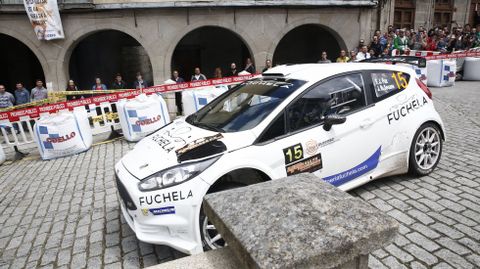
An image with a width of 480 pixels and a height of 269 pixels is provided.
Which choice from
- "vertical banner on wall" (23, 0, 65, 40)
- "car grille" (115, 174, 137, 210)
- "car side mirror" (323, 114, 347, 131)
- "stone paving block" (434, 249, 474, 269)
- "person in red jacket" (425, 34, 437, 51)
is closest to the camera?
"stone paving block" (434, 249, 474, 269)

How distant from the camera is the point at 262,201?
150 cm

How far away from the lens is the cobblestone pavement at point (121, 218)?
317 centimetres

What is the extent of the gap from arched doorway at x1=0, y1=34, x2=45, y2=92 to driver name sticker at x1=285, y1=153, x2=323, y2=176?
1715 centimetres

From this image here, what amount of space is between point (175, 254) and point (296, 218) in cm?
232

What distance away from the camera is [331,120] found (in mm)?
3584

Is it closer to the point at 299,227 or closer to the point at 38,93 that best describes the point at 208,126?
the point at 299,227

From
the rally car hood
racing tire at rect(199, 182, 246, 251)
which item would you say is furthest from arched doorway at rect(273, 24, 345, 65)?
racing tire at rect(199, 182, 246, 251)

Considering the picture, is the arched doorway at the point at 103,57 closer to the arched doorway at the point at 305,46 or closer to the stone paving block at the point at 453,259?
the arched doorway at the point at 305,46

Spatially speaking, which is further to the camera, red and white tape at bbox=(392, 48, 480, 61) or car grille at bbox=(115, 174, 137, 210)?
red and white tape at bbox=(392, 48, 480, 61)

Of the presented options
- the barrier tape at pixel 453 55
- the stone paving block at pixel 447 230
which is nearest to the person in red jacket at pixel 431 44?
the barrier tape at pixel 453 55

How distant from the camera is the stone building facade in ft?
41.7

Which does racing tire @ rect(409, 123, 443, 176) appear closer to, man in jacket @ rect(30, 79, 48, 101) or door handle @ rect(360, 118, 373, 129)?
door handle @ rect(360, 118, 373, 129)

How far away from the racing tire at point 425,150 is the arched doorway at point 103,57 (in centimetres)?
1588

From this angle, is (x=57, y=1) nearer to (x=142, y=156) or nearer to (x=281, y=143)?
(x=142, y=156)
